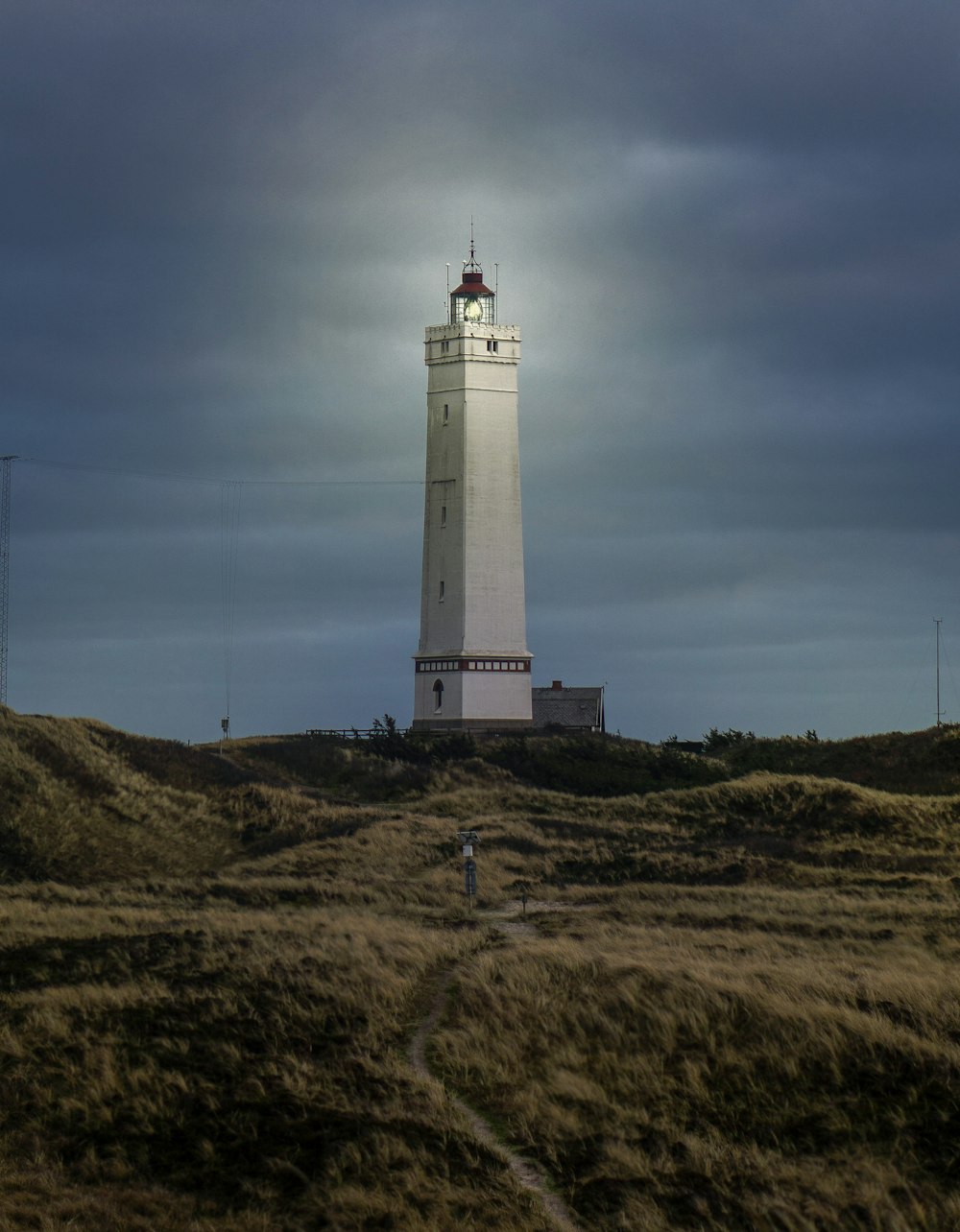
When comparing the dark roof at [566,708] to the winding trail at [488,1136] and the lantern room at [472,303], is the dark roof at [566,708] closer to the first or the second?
the lantern room at [472,303]

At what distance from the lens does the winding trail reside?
13328 mm

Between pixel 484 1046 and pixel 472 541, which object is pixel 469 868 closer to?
pixel 484 1046

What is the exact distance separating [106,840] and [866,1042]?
2406 cm

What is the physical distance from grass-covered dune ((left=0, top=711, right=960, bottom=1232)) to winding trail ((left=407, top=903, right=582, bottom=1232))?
12 cm

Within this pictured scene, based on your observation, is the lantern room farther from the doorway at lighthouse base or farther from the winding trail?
the winding trail

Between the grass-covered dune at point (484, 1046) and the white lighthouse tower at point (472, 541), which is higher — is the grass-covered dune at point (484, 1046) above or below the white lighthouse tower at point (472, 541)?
below

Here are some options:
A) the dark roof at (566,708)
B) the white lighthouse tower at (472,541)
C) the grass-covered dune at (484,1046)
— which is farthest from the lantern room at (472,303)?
the grass-covered dune at (484,1046)

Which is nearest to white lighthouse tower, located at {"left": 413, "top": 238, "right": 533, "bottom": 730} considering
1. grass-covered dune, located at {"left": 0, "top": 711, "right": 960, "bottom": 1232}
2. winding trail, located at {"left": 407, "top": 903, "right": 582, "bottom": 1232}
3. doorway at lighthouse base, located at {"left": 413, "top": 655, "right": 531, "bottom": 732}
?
doorway at lighthouse base, located at {"left": 413, "top": 655, "right": 531, "bottom": 732}

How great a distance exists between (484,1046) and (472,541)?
4287cm

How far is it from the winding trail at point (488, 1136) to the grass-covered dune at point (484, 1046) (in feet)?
0.40

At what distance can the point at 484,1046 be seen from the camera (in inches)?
679

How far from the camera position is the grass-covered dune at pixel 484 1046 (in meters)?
13.6

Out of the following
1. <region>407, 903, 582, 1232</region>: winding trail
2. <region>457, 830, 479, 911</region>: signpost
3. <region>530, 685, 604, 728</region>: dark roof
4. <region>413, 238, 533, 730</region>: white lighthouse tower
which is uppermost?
<region>413, 238, 533, 730</region>: white lighthouse tower

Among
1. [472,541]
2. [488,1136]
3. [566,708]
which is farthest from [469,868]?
[566,708]
